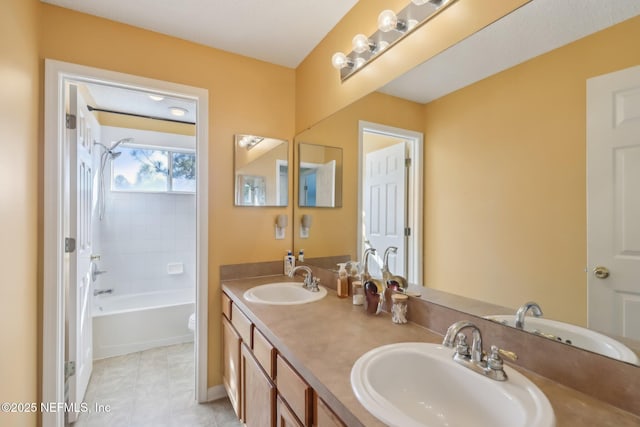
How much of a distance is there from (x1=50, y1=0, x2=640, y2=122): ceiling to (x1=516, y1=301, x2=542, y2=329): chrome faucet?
30.6 inches

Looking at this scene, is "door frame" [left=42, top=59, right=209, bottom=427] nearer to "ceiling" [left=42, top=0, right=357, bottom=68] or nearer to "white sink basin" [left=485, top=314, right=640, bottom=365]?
"ceiling" [left=42, top=0, right=357, bottom=68]

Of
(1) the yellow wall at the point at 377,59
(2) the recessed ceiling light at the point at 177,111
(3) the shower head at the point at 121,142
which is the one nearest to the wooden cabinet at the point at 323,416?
(1) the yellow wall at the point at 377,59

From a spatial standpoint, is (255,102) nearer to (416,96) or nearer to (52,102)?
(52,102)

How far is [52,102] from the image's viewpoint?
1.57 metres

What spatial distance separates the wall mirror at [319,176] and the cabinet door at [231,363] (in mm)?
1007

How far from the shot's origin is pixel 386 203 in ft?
4.87

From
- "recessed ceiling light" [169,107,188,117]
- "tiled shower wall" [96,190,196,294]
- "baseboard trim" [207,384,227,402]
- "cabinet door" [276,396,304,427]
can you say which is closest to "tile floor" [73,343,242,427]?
"baseboard trim" [207,384,227,402]

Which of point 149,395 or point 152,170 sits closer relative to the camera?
point 149,395

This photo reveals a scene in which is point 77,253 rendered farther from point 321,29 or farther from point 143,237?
point 321,29

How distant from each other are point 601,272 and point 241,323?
152 centimetres

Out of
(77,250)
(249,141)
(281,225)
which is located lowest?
(77,250)

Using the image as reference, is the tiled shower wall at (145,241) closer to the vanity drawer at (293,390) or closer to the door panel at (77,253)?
the door panel at (77,253)

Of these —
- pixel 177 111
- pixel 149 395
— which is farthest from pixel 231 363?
pixel 177 111

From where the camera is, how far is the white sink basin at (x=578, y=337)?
2.35 ft
